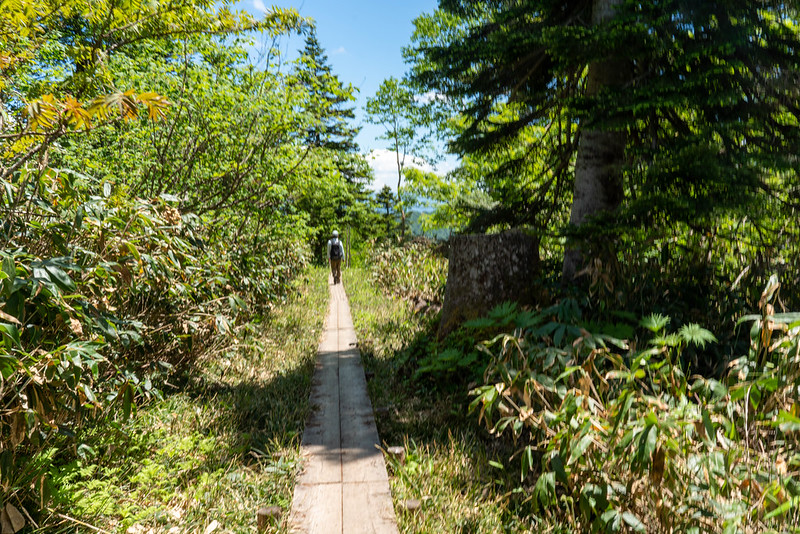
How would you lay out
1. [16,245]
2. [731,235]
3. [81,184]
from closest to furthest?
[16,245]
[81,184]
[731,235]

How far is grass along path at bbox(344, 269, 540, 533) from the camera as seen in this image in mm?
2592

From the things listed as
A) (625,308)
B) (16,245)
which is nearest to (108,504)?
(16,245)

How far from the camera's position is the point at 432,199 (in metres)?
14.4

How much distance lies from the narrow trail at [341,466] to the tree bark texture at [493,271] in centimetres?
151

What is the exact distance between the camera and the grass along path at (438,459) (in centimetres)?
259

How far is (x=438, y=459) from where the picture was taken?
317 cm

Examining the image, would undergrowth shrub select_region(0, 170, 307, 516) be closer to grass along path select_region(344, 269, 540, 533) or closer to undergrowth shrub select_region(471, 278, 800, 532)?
grass along path select_region(344, 269, 540, 533)

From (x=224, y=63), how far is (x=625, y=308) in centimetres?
726

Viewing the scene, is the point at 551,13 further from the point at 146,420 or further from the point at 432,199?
the point at 432,199

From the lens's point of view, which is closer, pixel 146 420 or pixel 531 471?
pixel 531 471

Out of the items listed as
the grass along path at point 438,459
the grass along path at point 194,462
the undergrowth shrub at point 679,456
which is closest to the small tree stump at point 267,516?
the grass along path at point 194,462

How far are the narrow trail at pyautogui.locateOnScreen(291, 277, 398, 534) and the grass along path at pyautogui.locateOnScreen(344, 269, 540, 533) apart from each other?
0.38 ft

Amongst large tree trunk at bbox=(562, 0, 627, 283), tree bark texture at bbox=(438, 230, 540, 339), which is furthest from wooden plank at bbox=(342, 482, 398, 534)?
large tree trunk at bbox=(562, 0, 627, 283)

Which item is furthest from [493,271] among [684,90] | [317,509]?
[317,509]
